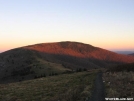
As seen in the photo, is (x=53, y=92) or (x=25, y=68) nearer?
(x=53, y=92)

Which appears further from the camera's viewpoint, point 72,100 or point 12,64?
point 12,64

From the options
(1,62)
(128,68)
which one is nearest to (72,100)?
(128,68)

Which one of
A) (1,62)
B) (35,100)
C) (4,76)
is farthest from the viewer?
(1,62)

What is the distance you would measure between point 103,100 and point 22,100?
12.8 meters

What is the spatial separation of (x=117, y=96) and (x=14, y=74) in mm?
124889

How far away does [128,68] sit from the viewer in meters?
62.7

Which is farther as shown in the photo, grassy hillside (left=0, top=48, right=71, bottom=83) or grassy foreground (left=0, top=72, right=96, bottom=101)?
grassy hillside (left=0, top=48, right=71, bottom=83)

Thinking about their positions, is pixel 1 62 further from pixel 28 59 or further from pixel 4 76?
pixel 4 76

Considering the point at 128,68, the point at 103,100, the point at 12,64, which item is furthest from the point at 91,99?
the point at 12,64

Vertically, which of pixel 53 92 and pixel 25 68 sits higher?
pixel 53 92

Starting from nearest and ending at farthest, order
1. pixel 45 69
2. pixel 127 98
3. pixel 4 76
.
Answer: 1. pixel 127 98
2. pixel 45 69
3. pixel 4 76

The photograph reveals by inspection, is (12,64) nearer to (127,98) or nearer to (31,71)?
(31,71)

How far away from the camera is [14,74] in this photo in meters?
141

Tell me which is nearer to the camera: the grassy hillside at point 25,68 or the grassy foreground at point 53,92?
the grassy foreground at point 53,92
